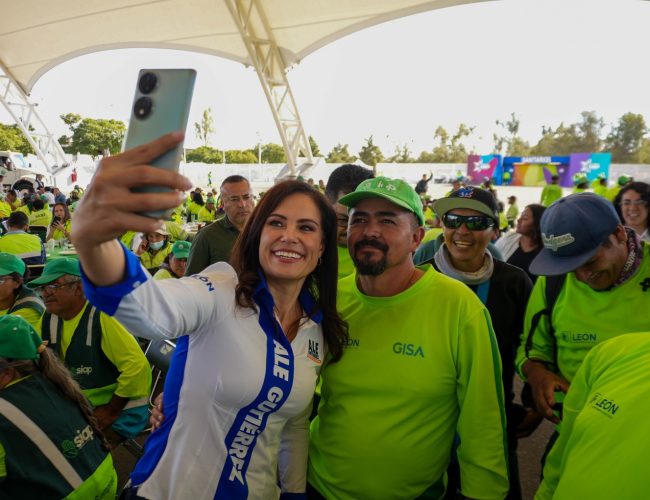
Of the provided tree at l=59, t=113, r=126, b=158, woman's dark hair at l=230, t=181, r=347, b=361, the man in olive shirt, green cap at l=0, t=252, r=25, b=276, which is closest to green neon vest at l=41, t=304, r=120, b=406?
green cap at l=0, t=252, r=25, b=276

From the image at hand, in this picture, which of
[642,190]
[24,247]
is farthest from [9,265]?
[642,190]

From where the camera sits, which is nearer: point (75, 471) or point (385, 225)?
point (385, 225)

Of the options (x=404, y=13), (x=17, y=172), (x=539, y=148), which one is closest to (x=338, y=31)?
(x=404, y=13)

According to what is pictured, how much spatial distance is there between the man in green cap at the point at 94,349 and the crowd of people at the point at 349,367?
0.64 metres

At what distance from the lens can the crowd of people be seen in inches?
46.0

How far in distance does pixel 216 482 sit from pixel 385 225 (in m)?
1.12

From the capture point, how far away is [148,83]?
79 cm

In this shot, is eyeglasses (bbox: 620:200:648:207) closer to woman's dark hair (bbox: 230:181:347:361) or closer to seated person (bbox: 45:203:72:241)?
woman's dark hair (bbox: 230:181:347:361)

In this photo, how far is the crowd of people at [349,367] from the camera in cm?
117

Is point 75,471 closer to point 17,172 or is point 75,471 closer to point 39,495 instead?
point 39,495

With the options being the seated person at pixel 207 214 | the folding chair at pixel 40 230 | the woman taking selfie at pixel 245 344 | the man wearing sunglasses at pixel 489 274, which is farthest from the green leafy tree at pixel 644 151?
the woman taking selfie at pixel 245 344

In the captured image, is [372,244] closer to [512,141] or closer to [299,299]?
[299,299]

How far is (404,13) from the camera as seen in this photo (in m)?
15.1

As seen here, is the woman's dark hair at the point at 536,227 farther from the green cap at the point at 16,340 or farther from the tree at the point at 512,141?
the tree at the point at 512,141
